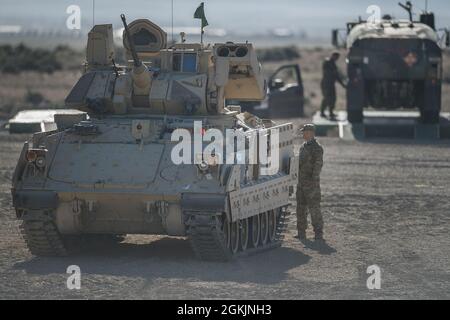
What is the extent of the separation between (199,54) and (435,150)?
13.5m

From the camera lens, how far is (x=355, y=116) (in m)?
35.5

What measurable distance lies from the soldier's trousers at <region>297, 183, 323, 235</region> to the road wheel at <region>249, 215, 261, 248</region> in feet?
3.28

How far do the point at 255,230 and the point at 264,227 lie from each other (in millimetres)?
352

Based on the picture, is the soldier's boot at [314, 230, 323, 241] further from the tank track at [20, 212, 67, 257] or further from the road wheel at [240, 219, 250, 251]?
the tank track at [20, 212, 67, 257]

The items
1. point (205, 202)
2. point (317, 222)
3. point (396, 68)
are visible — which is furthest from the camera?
point (396, 68)

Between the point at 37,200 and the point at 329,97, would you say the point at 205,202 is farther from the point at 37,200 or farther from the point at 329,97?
the point at 329,97

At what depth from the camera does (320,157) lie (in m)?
19.7

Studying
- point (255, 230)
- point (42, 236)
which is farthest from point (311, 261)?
point (42, 236)

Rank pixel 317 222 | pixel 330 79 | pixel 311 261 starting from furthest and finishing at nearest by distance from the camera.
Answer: pixel 330 79
pixel 317 222
pixel 311 261

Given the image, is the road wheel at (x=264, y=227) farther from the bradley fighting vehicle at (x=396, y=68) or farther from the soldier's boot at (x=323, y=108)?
the soldier's boot at (x=323, y=108)

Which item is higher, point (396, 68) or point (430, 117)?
point (396, 68)

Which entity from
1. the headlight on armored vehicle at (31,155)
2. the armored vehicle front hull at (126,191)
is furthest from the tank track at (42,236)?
the headlight on armored vehicle at (31,155)

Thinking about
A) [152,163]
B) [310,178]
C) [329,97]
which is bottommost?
[329,97]

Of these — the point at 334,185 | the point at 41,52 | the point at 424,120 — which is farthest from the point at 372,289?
the point at 41,52
